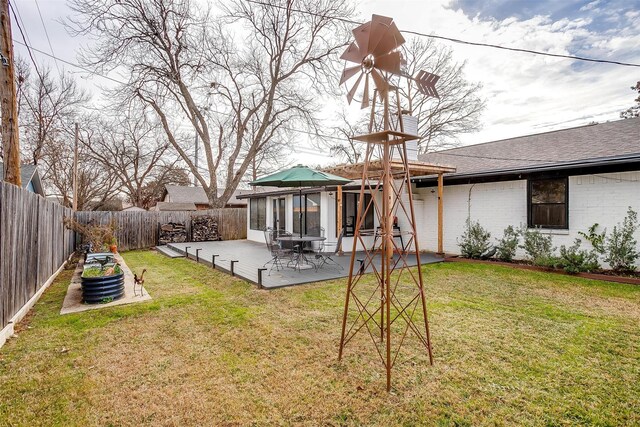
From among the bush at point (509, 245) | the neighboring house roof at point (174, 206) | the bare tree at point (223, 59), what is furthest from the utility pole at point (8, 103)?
the neighboring house roof at point (174, 206)

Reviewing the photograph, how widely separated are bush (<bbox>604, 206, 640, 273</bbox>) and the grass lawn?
7.34 feet

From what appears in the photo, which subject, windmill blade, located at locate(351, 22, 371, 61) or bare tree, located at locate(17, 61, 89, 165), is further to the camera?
bare tree, located at locate(17, 61, 89, 165)

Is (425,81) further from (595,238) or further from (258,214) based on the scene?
(258,214)

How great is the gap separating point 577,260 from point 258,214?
10936 millimetres

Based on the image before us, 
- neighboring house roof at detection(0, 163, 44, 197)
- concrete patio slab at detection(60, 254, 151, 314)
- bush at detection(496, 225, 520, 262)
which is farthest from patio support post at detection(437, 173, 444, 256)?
neighboring house roof at detection(0, 163, 44, 197)

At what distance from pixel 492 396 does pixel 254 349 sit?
7.08ft

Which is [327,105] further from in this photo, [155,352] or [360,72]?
[155,352]

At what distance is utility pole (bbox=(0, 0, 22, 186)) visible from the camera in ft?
15.7

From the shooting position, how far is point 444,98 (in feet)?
59.6

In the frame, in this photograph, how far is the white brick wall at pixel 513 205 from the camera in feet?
22.1

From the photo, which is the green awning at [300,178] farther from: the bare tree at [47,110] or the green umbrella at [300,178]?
the bare tree at [47,110]

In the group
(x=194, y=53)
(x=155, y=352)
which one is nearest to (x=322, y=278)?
(x=155, y=352)

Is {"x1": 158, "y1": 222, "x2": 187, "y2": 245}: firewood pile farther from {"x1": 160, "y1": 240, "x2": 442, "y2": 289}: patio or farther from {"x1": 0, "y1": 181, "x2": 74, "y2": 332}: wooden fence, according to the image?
{"x1": 0, "y1": 181, "x2": 74, "y2": 332}: wooden fence

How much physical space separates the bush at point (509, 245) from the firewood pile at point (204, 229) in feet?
37.8
